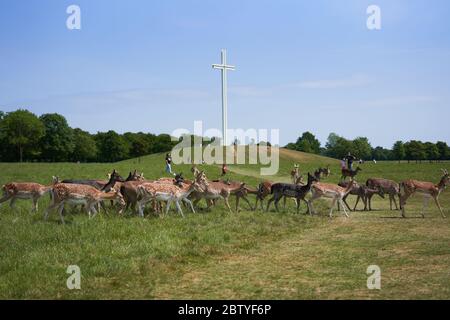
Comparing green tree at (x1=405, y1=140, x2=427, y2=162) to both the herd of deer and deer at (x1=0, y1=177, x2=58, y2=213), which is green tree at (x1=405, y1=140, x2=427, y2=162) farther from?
deer at (x1=0, y1=177, x2=58, y2=213)

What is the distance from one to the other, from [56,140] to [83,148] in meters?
9.80

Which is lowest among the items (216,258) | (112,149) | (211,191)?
(216,258)

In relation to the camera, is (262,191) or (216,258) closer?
(216,258)

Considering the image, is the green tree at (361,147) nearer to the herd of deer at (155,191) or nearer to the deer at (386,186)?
the deer at (386,186)

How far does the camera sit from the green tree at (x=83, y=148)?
109000 mm

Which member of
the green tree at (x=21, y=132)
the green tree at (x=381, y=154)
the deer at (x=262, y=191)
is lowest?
the deer at (x=262, y=191)

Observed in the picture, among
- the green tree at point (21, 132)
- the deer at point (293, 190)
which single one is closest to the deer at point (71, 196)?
the deer at point (293, 190)

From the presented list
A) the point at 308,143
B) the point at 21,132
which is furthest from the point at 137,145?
the point at 308,143

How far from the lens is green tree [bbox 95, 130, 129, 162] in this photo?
116312 mm

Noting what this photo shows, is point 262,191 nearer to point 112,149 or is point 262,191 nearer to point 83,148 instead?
point 83,148

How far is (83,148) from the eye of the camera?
109062mm

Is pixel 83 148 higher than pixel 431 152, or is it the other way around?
pixel 83 148

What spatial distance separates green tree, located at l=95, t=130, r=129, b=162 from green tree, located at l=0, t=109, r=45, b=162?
2074cm

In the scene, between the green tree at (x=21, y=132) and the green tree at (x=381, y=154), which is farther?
the green tree at (x=381, y=154)
